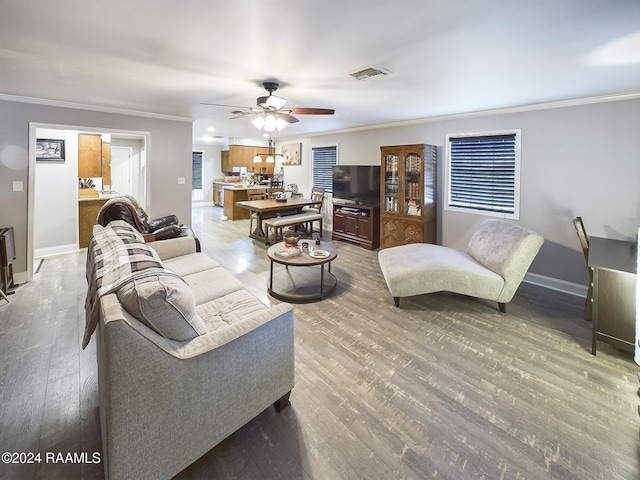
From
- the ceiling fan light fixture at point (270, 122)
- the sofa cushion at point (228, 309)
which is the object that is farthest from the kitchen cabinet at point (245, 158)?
the sofa cushion at point (228, 309)

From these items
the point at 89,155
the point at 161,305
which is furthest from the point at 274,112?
the point at 89,155

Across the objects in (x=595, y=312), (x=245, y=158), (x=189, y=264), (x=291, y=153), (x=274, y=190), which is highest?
(x=245, y=158)

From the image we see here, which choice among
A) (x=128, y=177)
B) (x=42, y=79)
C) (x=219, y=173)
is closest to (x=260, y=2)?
(x=42, y=79)

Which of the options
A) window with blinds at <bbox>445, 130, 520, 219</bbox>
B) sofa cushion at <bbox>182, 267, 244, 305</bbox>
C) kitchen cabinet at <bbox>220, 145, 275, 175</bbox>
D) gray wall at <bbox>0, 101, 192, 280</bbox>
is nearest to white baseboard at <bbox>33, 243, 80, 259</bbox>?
gray wall at <bbox>0, 101, 192, 280</bbox>

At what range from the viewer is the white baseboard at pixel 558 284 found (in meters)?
3.82

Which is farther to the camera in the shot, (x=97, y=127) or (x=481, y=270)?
(x=97, y=127)

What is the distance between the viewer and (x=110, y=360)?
1161mm

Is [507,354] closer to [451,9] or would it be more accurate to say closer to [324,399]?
[324,399]

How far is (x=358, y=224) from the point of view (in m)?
6.05

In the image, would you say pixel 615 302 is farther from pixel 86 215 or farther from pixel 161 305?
pixel 86 215

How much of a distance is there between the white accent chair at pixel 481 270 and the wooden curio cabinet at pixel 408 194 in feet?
4.86

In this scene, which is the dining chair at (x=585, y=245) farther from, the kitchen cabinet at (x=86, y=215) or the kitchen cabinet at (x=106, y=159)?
the kitchen cabinet at (x=106, y=159)

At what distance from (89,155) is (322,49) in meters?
5.64

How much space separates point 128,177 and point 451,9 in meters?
8.46
